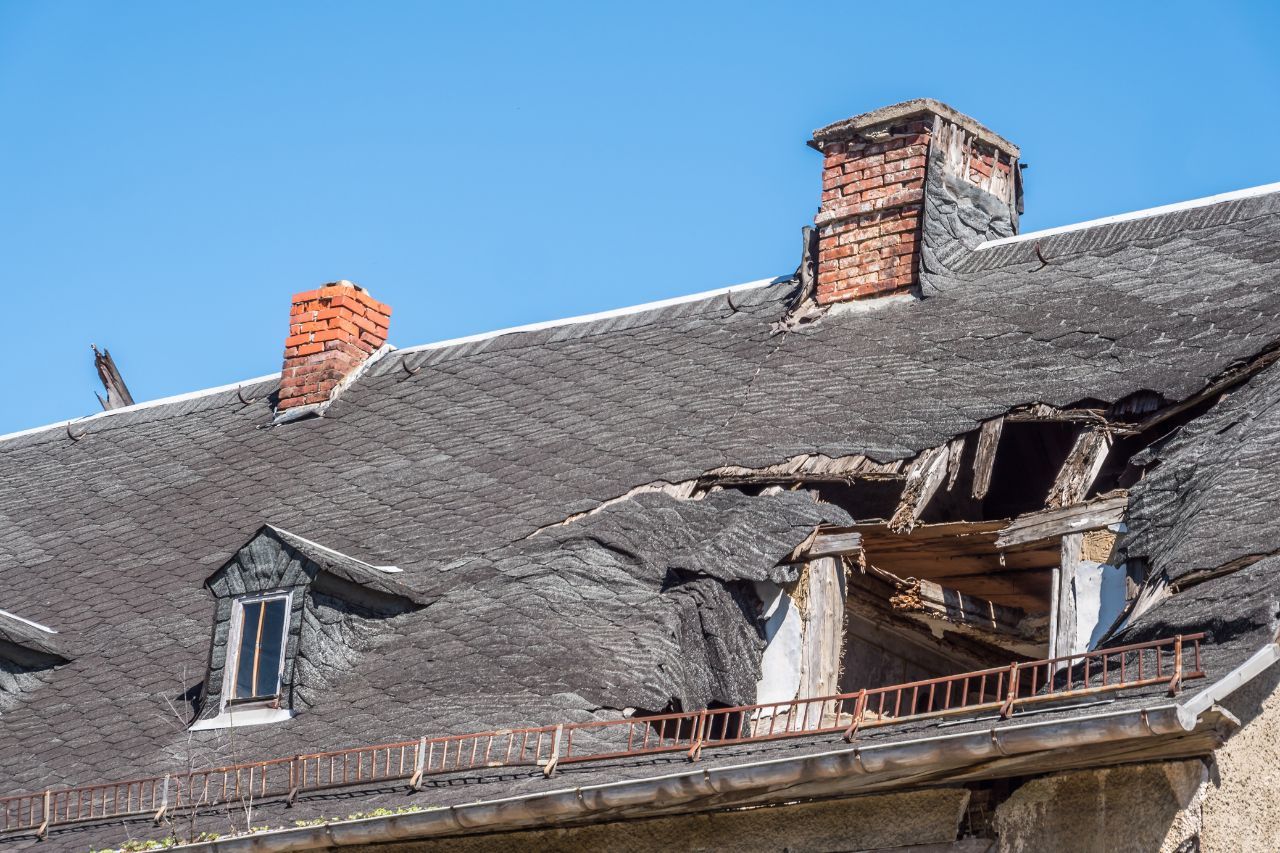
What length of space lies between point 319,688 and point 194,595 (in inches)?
96.1

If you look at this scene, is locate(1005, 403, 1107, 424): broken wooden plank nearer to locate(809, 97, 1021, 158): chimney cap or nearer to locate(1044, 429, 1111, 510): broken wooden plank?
locate(1044, 429, 1111, 510): broken wooden plank

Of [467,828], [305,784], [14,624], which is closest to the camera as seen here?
[467,828]

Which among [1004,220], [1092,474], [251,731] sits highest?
[1004,220]

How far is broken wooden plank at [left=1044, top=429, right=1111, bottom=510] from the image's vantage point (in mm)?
11375

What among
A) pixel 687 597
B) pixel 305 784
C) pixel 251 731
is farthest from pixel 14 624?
pixel 687 597

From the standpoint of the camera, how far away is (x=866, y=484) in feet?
40.6

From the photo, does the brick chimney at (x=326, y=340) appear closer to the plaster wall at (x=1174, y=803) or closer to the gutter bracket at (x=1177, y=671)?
the plaster wall at (x=1174, y=803)

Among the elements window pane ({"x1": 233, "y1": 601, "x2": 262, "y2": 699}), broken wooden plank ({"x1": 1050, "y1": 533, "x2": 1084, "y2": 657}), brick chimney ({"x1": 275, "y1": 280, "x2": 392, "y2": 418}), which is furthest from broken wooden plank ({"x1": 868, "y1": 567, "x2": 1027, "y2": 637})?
brick chimney ({"x1": 275, "y1": 280, "x2": 392, "y2": 418})

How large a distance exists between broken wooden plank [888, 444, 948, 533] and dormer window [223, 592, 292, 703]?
3.76m

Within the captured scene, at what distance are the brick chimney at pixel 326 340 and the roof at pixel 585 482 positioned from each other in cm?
29

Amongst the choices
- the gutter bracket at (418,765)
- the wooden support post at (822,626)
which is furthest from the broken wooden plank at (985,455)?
the gutter bracket at (418,765)

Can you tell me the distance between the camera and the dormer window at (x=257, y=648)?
12.1 m

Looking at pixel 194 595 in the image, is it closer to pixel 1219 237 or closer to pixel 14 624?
pixel 14 624

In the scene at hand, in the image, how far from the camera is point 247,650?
Answer: 40.6ft
